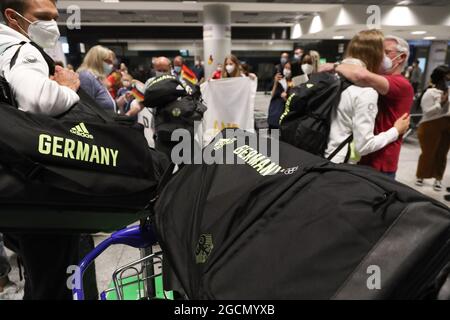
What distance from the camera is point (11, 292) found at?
6.73 feet

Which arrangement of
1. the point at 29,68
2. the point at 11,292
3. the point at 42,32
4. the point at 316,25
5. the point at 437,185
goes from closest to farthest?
the point at 29,68 → the point at 42,32 → the point at 11,292 → the point at 437,185 → the point at 316,25

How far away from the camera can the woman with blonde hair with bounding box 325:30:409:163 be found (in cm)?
160

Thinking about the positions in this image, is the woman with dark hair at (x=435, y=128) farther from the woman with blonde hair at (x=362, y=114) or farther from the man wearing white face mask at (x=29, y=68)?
the man wearing white face mask at (x=29, y=68)

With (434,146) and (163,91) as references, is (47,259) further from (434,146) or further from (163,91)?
(434,146)

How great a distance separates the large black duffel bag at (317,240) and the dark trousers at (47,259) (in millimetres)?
658

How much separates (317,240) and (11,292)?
87.8 inches

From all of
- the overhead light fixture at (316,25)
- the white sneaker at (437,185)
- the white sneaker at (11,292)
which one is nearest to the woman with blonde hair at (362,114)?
the white sneaker at (11,292)

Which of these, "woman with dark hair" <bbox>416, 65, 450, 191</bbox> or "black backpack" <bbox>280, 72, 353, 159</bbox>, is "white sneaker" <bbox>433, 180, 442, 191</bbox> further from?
"black backpack" <bbox>280, 72, 353, 159</bbox>

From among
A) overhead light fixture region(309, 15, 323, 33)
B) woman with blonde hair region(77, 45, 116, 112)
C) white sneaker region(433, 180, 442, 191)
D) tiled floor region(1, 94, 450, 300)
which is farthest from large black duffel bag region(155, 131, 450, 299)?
overhead light fixture region(309, 15, 323, 33)

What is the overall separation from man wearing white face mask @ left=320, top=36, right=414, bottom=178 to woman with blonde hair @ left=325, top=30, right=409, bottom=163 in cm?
5

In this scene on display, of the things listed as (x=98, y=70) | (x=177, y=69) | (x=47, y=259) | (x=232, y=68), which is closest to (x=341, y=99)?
(x=47, y=259)

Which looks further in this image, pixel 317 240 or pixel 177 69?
pixel 177 69

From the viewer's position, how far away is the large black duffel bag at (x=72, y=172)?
884mm
